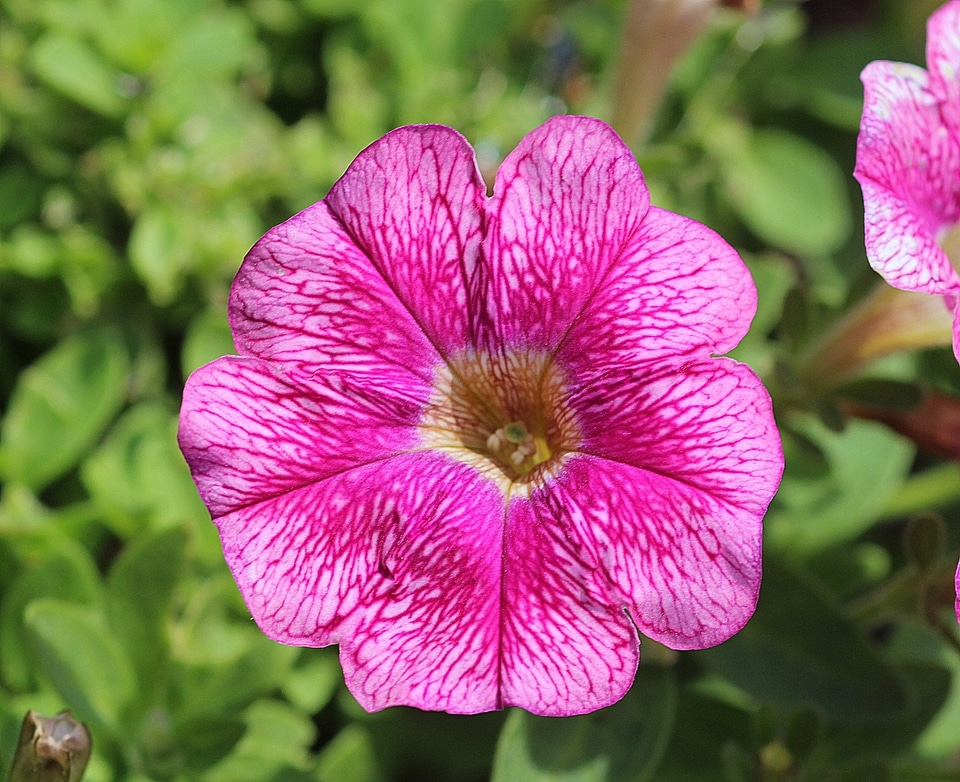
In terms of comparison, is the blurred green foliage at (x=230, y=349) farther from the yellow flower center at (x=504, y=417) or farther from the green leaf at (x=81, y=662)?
the yellow flower center at (x=504, y=417)

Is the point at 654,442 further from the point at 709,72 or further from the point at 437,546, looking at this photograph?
the point at 709,72

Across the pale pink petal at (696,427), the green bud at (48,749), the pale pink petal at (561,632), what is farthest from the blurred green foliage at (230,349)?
the pale pink petal at (696,427)

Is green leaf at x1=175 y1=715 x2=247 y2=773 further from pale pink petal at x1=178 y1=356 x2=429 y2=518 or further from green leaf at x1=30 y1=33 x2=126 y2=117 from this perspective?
green leaf at x1=30 y1=33 x2=126 y2=117

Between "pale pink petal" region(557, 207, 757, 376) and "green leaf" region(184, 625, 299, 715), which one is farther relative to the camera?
"green leaf" region(184, 625, 299, 715)

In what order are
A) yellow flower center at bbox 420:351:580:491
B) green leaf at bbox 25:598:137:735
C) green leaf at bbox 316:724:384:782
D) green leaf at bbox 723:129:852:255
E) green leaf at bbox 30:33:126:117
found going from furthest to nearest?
green leaf at bbox 723:129:852:255
green leaf at bbox 30:33:126:117
green leaf at bbox 316:724:384:782
green leaf at bbox 25:598:137:735
yellow flower center at bbox 420:351:580:491

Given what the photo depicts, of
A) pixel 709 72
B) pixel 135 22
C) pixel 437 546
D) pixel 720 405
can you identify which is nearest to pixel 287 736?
pixel 437 546

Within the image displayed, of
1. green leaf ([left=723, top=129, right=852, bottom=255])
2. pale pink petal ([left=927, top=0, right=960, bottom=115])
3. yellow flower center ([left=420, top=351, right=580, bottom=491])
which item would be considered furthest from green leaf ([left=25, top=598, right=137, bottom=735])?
green leaf ([left=723, top=129, right=852, bottom=255])
